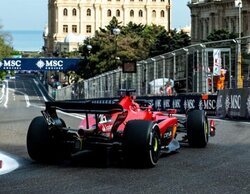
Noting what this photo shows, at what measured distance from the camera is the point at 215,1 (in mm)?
121188

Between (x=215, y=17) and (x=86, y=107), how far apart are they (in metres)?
112

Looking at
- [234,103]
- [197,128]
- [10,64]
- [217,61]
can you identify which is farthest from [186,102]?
[10,64]

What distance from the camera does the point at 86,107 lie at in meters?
11.4

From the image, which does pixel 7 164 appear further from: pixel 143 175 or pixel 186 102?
pixel 186 102

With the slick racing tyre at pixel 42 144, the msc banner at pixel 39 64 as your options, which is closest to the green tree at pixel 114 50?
the msc banner at pixel 39 64

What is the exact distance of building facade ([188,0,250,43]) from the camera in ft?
358

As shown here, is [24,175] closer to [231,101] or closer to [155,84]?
[231,101]

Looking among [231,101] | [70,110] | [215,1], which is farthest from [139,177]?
[215,1]

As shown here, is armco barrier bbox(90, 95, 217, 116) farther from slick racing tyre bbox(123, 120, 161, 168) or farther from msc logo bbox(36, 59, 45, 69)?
msc logo bbox(36, 59, 45, 69)

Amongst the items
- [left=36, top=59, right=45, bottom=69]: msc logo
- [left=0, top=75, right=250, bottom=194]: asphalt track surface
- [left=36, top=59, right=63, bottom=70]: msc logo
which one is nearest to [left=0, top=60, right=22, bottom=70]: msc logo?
[left=36, top=59, right=45, bottom=69]: msc logo

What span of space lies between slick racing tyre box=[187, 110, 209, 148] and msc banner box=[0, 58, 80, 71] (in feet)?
260

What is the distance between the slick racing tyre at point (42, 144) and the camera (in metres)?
11.6

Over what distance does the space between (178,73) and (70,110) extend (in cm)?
2099

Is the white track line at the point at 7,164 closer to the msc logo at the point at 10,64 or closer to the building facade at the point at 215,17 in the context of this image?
the msc logo at the point at 10,64
